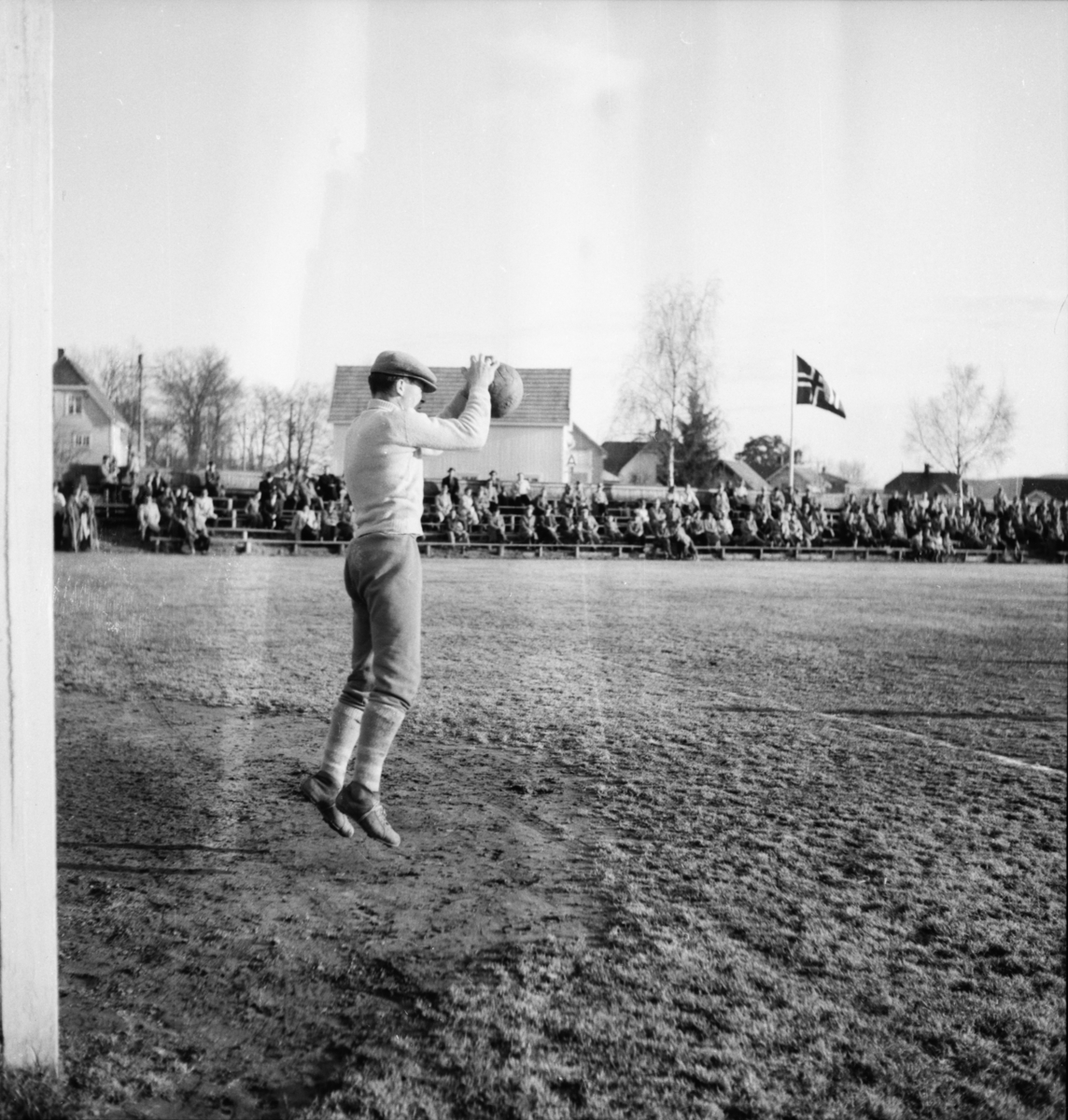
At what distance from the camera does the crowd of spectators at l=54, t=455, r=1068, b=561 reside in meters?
21.6

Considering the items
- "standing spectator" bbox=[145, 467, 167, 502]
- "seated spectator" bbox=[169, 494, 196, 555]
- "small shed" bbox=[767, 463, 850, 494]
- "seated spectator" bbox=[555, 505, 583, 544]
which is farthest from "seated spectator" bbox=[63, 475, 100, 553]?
"small shed" bbox=[767, 463, 850, 494]

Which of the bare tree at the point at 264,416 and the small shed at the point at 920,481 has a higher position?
the small shed at the point at 920,481

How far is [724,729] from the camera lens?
7.05 metres

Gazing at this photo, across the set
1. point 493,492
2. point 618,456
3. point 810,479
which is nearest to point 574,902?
point 493,492

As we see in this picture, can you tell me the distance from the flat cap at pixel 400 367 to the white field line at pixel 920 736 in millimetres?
4334

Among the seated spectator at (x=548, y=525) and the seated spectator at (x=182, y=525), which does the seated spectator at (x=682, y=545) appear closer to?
the seated spectator at (x=548, y=525)

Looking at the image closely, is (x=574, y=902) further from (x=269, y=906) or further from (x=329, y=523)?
(x=329, y=523)

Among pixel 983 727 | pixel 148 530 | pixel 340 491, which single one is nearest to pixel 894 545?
pixel 340 491

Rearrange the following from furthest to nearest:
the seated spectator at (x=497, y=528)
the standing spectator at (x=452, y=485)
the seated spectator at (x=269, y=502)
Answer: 1. the seated spectator at (x=497, y=528)
2. the seated spectator at (x=269, y=502)
3. the standing spectator at (x=452, y=485)

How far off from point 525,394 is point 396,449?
4.93 meters

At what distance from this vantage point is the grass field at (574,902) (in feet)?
8.87

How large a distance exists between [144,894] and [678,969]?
78.8 inches

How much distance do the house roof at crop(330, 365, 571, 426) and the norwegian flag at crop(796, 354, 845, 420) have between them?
491 inches

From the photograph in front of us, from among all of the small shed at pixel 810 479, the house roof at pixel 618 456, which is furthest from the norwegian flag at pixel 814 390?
the house roof at pixel 618 456
